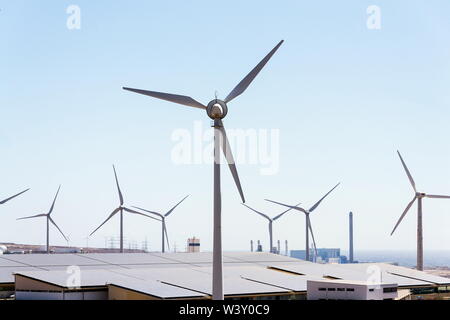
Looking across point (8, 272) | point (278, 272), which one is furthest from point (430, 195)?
point (8, 272)

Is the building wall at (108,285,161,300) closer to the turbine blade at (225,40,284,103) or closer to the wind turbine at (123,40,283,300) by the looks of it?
the wind turbine at (123,40,283,300)

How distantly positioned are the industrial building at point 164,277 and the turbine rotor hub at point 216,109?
20.8 m

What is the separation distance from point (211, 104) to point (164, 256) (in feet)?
209

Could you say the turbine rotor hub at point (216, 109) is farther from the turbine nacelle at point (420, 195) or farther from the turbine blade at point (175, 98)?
the turbine nacelle at point (420, 195)

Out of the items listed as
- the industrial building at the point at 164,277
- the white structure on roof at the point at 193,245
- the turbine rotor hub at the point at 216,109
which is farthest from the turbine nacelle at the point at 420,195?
the turbine rotor hub at the point at 216,109

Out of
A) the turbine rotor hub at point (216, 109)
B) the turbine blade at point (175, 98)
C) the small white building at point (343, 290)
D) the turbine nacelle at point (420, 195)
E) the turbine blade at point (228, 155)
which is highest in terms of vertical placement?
the turbine blade at point (175, 98)

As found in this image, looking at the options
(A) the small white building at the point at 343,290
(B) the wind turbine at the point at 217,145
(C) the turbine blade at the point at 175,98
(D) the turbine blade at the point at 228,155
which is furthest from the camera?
(A) the small white building at the point at 343,290

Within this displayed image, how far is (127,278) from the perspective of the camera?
7806 cm

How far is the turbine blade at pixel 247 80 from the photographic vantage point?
2152 inches

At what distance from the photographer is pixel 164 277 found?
81.1 metres

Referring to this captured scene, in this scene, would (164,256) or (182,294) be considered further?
(164,256)

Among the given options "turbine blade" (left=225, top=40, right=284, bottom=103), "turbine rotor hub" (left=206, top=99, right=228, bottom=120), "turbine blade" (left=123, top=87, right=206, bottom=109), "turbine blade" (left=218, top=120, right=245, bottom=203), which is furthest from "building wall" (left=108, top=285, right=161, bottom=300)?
"turbine rotor hub" (left=206, top=99, right=228, bottom=120)
